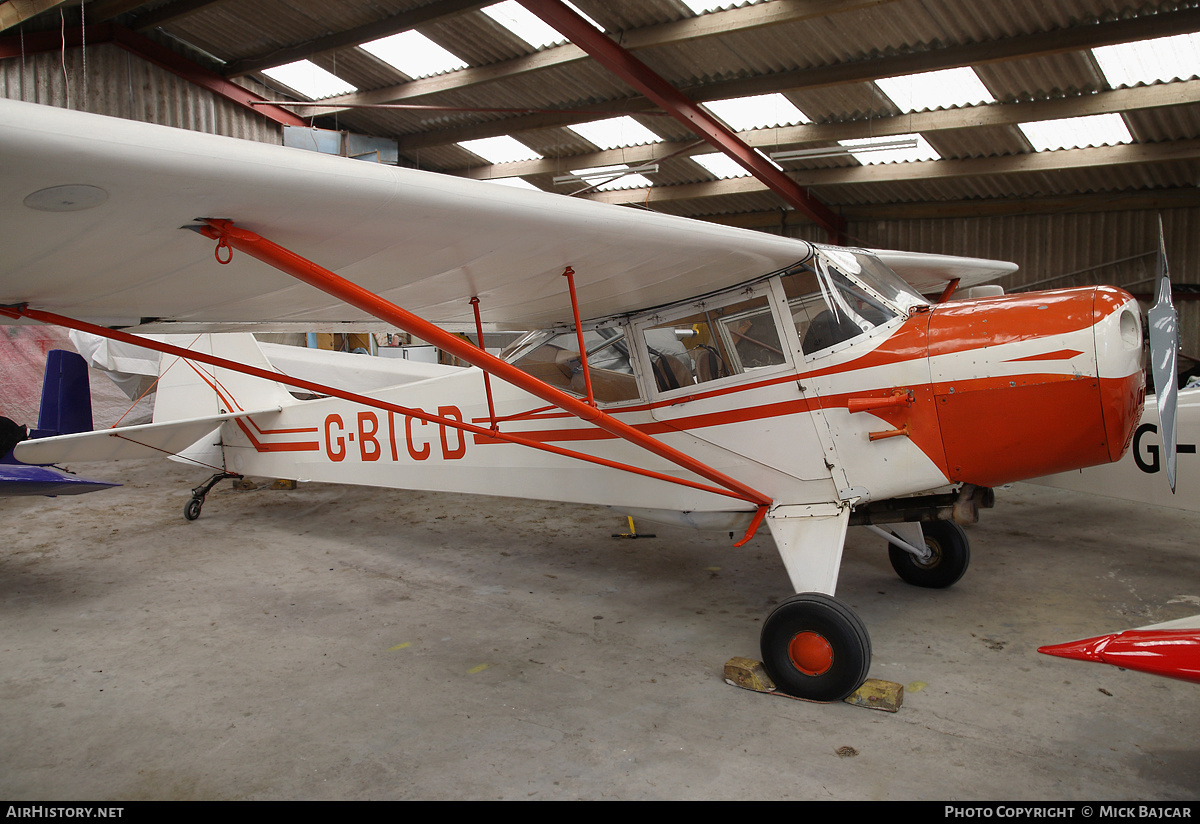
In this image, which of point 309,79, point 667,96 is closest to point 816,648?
point 667,96

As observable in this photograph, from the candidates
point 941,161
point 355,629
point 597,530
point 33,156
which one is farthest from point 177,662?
point 941,161

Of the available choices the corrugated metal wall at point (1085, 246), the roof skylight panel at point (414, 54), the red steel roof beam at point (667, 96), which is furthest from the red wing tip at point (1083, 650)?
the corrugated metal wall at point (1085, 246)

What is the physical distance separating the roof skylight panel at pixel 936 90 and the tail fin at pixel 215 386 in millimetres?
8206

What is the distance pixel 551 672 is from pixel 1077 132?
11.1 m

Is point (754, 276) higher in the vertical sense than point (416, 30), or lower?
lower

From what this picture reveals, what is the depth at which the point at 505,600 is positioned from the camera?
469 cm

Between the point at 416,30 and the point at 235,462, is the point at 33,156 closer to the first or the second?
the point at 235,462

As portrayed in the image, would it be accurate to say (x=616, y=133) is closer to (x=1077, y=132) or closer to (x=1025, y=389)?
(x=1077, y=132)

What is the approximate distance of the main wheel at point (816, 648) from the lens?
3.12 m

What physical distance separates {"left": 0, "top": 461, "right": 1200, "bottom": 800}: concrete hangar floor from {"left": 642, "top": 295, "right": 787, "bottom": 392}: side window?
1462mm

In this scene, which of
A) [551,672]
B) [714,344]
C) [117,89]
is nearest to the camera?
[551,672]

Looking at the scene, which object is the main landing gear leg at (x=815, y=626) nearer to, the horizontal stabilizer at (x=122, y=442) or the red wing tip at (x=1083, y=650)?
the red wing tip at (x=1083, y=650)

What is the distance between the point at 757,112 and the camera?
36.1ft

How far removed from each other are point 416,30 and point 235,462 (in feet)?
22.1
